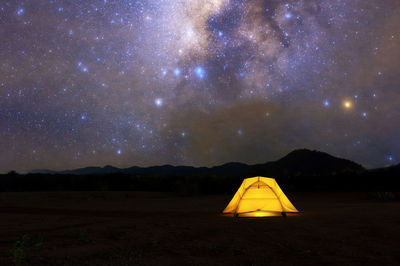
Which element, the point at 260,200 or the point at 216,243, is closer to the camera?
the point at 216,243

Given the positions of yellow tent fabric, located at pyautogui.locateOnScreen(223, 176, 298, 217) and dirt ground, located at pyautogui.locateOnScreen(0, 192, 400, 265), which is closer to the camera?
dirt ground, located at pyautogui.locateOnScreen(0, 192, 400, 265)

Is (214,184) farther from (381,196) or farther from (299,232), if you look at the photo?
(299,232)

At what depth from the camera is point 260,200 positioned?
13.5 m

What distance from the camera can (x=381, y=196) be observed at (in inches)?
824

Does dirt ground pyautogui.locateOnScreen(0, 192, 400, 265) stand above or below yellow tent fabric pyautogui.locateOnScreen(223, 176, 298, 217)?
below

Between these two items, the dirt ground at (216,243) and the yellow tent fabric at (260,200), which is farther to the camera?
the yellow tent fabric at (260,200)

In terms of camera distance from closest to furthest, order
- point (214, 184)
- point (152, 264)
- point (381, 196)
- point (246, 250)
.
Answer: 1. point (152, 264)
2. point (246, 250)
3. point (381, 196)
4. point (214, 184)

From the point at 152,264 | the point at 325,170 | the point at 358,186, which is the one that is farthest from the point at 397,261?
the point at 325,170

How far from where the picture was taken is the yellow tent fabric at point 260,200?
13.3 meters

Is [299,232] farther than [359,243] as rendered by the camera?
Yes

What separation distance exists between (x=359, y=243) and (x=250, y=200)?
6533 millimetres

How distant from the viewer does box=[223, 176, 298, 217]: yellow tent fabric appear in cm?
1334

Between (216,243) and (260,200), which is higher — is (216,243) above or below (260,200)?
below

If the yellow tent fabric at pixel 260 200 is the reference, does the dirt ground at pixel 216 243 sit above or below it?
below
